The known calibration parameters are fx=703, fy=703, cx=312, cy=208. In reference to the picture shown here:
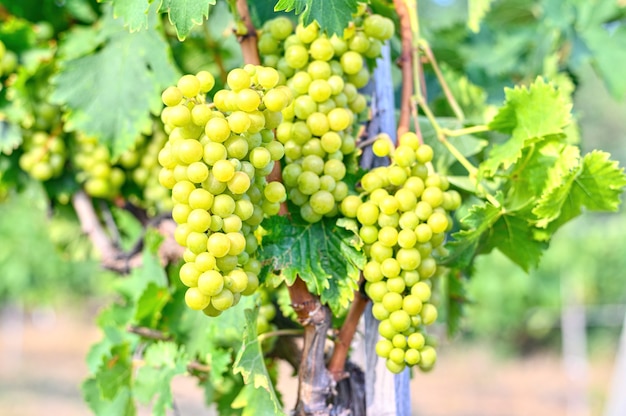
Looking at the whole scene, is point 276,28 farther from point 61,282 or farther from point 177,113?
point 61,282

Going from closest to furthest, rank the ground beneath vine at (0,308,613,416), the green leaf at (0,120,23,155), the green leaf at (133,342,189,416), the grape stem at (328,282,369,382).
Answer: the grape stem at (328,282,369,382) < the green leaf at (133,342,189,416) < the green leaf at (0,120,23,155) < the ground beneath vine at (0,308,613,416)

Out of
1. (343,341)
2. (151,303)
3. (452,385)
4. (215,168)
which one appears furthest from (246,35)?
(452,385)

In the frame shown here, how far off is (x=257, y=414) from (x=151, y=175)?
0.64 m

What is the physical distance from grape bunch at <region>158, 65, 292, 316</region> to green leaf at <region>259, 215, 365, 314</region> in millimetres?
96

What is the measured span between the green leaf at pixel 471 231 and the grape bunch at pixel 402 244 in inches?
1.1

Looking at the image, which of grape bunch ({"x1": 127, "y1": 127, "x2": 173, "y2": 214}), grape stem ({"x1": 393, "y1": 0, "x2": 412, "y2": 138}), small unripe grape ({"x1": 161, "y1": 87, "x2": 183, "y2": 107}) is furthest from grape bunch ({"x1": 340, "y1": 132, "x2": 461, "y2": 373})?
grape bunch ({"x1": 127, "y1": 127, "x2": 173, "y2": 214})

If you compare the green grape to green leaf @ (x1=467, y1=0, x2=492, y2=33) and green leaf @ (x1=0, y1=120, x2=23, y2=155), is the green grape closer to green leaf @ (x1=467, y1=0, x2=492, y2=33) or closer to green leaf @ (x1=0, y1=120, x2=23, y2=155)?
green leaf @ (x1=467, y1=0, x2=492, y2=33)

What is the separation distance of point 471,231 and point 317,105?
0.20 metres

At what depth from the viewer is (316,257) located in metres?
0.71

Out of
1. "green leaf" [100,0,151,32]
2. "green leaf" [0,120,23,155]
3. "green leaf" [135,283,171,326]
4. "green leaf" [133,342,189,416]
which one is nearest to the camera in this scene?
"green leaf" [100,0,151,32]

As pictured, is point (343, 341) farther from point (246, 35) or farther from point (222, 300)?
point (246, 35)

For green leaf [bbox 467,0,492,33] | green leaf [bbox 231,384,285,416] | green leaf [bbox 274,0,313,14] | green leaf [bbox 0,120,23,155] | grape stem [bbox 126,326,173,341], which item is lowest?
green leaf [bbox 231,384,285,416]

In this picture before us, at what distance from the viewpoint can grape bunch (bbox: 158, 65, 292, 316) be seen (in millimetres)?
561

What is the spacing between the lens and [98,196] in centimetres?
131
